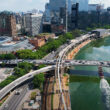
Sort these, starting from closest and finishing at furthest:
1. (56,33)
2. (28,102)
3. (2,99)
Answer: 1. (28,102)
2. (2,99)
3. (56,33)

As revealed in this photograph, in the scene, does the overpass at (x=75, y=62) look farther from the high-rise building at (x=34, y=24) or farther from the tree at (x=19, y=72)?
the high-rise building at (x=34, y=24)

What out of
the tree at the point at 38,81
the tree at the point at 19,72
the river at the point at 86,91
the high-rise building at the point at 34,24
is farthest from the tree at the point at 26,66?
the high-rise building at the point at 34,24

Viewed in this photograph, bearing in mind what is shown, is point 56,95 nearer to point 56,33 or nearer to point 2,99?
point 2,99

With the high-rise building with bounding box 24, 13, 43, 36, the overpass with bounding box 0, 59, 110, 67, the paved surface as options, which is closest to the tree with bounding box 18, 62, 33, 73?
the overpass with bounding box 0, 59, 110, 67

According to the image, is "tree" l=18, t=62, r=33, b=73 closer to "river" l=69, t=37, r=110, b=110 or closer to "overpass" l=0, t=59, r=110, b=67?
"overpass" l=0, t=59, r=110, b=67

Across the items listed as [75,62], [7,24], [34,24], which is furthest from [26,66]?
[34,24]

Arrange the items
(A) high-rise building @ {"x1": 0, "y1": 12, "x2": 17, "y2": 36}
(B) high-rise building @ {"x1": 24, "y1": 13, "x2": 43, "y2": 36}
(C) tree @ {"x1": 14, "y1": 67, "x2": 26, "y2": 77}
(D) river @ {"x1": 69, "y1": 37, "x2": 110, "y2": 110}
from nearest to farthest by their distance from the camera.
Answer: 1. (D) river @ {"x1": 69, "y1": 37, "x2": 110, "y2": 110}
2. (C) tree @ {"x1": 14, "y1": 67, "x2": 26, "y2": 77}
3. (A) high-rise building @ {"x1": 0, "y1": 12, "x2": 17, "y2": 36}
4. (B) high-rise building @ {"x1": 24, "y1": 13, "x2": 43, "y2": 36}

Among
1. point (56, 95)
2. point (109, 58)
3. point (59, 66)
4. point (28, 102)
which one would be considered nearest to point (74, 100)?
point (56, 95)

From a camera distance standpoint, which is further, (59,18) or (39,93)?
(59,18)
